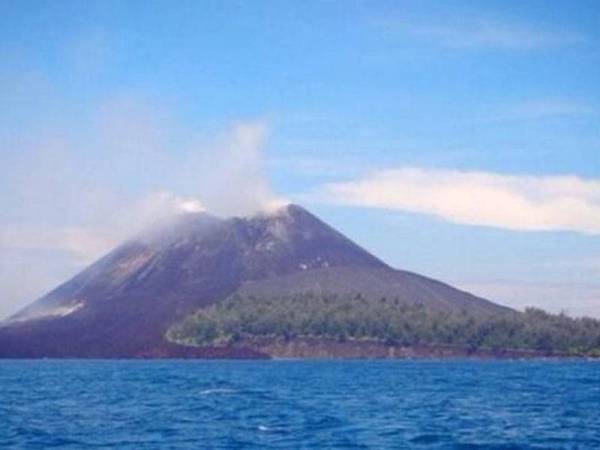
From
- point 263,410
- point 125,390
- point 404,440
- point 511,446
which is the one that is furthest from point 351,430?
point 125,390

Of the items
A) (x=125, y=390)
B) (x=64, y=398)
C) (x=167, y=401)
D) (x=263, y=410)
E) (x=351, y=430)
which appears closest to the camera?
(x=351, y=430)

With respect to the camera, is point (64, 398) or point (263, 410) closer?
point (263, 410)

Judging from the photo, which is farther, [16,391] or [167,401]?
[16,391]

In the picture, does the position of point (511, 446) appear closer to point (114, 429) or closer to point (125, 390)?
point (114, 429)

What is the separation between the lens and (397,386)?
113125 millimetres

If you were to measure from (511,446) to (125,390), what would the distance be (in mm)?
58880

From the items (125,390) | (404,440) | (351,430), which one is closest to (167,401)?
(125,390)

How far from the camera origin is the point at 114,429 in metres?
61.6

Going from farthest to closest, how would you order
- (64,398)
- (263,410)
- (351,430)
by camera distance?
(64,398)
(263,410)
(351,430)

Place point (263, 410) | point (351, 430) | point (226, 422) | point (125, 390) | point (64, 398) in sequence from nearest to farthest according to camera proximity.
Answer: point (351, 430), point (226, 422), point (263, 410), point (64, 398), point (125, 390)

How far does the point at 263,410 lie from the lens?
75.1 metres

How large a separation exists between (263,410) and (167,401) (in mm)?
13137

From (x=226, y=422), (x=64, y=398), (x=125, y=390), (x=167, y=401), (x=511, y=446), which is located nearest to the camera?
(x=511, y=446)

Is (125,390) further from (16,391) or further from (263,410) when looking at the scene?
(263,410)
